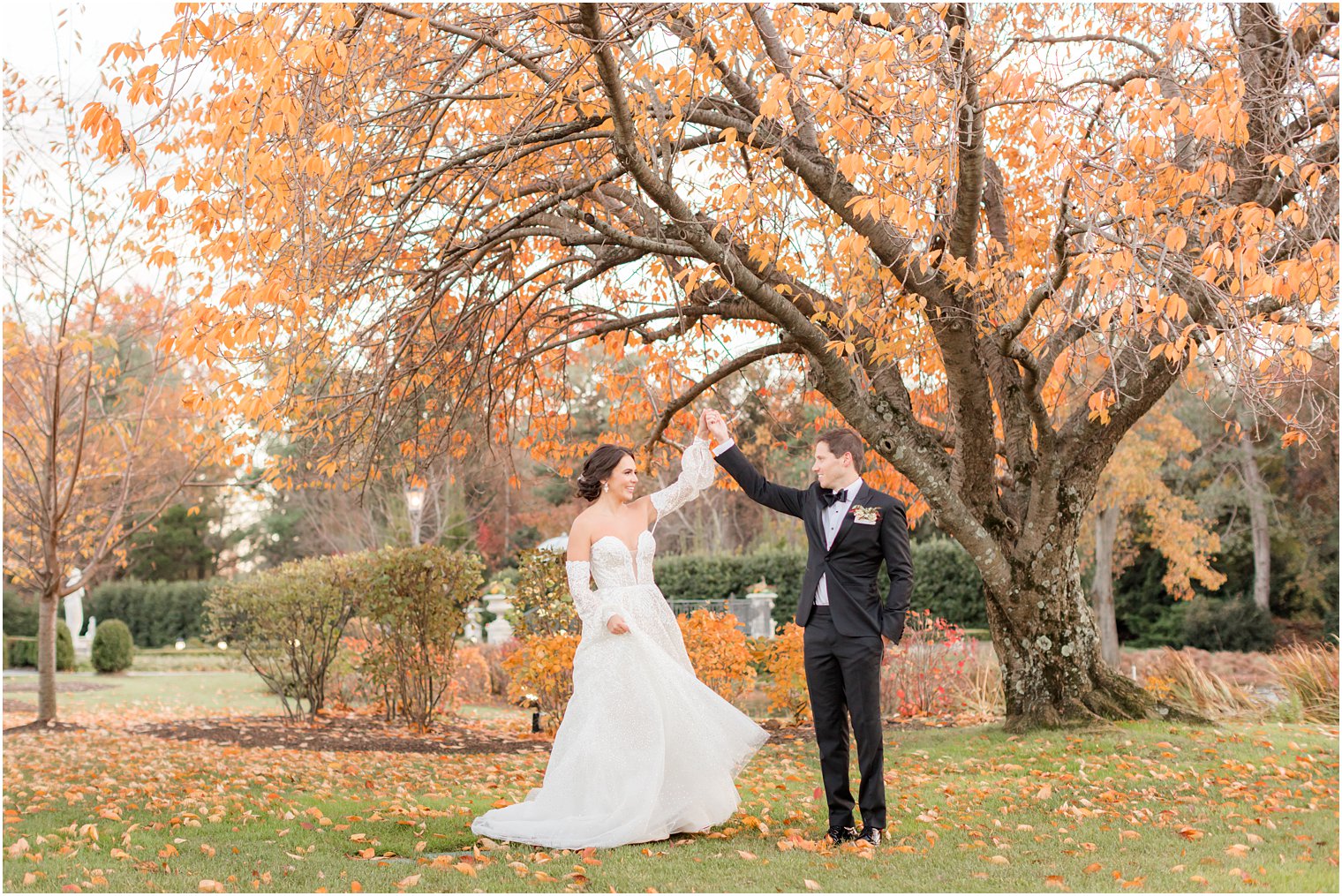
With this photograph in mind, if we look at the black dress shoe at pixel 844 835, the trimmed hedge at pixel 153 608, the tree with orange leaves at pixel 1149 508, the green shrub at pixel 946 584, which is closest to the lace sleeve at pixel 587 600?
the black dress shoe at pixel 844 835

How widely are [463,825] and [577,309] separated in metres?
5.02

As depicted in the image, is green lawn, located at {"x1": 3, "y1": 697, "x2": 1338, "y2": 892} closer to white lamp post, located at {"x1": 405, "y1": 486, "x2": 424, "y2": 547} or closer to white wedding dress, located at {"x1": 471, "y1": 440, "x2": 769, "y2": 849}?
white wedding dress, located at {"x1": 471, "y1": 440, "x2": 769, "y2": 849}

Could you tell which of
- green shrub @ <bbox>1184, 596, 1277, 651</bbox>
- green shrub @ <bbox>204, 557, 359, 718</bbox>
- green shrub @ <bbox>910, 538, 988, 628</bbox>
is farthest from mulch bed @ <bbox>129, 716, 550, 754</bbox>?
green shrub @ <bbox>1184, 596, 1277, 651</bbox>

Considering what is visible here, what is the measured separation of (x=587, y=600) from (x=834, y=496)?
1.31 metres

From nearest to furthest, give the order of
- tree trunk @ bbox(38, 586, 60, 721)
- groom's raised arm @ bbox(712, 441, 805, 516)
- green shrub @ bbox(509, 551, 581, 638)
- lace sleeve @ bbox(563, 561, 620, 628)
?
lace sleeve @ bbox(563, 561, 620, 628)
groom's raised arm @ bbox(712, 441, 805, 516)
green shrub @ bbox(509, 551, 581, 638)
tree trunk @ bbox(38, 586, 60, 721)

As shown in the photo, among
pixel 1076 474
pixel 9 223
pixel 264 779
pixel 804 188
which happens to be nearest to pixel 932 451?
pixel 1076 474

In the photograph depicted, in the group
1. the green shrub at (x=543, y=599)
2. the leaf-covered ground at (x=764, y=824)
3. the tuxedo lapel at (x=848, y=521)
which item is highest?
the tuxedo lapel at (x=848, y=521)

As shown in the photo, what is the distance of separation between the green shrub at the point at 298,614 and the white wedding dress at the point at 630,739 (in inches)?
261

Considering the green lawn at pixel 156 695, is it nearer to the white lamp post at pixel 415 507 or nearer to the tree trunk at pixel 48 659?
the tree trunk at pixel 48 659

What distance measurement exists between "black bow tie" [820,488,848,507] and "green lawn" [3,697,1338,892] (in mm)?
1584

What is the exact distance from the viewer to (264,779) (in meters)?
7.46

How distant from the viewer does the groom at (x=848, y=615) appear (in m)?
5.06

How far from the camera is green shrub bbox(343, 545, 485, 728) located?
10.9 metres

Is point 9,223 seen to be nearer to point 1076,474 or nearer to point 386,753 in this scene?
point 386,753
